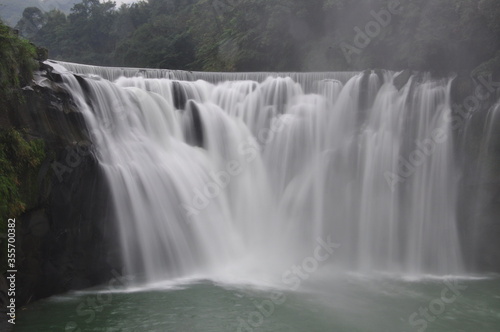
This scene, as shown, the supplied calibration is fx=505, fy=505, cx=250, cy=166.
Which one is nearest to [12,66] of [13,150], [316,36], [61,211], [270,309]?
[13,150]

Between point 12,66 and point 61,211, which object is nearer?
point 12,66

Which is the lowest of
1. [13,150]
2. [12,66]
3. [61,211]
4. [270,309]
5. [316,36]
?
[270,309]

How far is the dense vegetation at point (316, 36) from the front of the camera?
16.4 metres

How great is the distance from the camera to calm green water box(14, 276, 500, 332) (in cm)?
909

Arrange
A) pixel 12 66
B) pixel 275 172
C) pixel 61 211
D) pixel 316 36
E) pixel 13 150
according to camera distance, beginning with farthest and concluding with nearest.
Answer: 1. pixel 316 36
2. pixel 275 172
3. pixel 61 211
4. pixel 12 66
5. pixel 13 150

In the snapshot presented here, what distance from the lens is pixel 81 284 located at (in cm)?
1091

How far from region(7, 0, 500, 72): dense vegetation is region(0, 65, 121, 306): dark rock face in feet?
37.4

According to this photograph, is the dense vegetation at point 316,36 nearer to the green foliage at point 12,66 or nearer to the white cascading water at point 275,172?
the white cascading water at point 275,172

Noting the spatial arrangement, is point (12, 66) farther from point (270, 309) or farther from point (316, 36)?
point (316, 36)

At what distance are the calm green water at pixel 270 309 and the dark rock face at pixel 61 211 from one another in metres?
0.49

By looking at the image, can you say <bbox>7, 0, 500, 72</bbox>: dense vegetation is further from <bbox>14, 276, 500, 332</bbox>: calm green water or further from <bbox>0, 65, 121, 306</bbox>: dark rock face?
<bbox>0, 65, 121, 306</bbox>: dark rock face

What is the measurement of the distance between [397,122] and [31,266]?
1050cm

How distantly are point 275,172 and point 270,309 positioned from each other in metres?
6.40

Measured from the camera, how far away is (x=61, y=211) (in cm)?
1048
